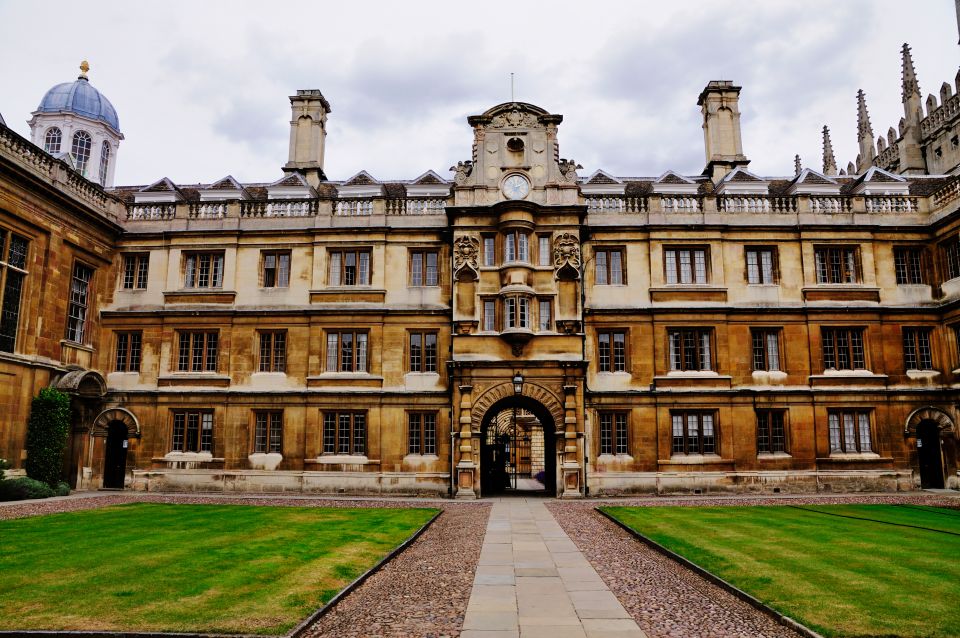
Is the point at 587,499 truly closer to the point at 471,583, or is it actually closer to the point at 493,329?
the point at 493,329

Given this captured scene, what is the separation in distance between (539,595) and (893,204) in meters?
30.4

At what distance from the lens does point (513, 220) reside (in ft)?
97.5

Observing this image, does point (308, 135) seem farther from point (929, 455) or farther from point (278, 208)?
point (929, 455)

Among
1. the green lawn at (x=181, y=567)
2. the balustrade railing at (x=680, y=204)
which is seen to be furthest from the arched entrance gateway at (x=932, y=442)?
the green lawn at (x=181, y=567)

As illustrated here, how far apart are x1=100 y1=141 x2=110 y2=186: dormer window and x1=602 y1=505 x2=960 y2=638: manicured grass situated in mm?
53825

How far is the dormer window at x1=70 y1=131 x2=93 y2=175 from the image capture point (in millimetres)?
54688

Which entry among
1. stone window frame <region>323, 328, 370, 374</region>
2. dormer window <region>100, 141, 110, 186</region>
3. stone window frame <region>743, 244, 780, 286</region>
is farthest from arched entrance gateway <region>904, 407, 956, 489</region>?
dormer window <region>100, 141, 110, 186</region>

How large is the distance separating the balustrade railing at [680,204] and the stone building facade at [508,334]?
201 mm

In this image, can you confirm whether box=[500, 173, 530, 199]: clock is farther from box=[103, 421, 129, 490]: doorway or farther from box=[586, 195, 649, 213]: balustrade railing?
box=[103, 421, 129, 490]: doorway

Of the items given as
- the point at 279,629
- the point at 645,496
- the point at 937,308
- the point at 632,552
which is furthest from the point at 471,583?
the point at 937,308

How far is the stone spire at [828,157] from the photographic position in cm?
5234

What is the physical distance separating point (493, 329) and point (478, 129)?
32.1ft

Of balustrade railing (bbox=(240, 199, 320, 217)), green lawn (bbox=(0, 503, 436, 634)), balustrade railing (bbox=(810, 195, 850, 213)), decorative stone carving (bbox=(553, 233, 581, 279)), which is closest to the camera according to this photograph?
green lawn (bbox=(0, 503, 436, 634))

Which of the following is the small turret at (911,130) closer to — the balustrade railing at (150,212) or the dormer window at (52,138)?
the balustrade railing at (150,212)
